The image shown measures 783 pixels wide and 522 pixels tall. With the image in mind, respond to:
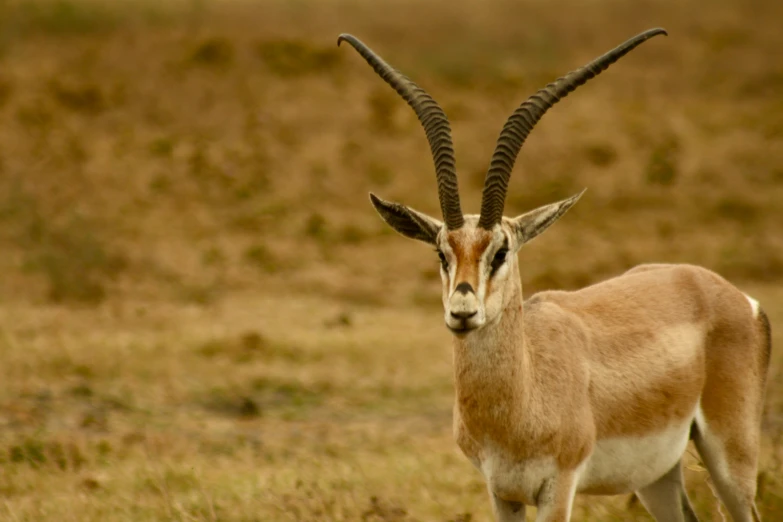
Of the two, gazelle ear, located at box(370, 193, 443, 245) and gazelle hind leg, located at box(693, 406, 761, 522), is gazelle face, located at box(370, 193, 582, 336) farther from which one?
gazelle hind leg, located at box(693, 406, 761, 522)

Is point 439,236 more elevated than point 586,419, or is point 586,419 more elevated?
point 439,236

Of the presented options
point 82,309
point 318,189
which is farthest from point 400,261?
point 82,309

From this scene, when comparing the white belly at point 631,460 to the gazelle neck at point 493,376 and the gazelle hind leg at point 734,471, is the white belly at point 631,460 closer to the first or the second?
Result: the gazelle hind leg at point 734,471

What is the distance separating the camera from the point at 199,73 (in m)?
28.8

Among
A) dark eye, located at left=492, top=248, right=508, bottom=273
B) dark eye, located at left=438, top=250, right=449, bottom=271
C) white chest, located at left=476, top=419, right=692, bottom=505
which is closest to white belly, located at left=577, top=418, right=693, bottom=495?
white chest, located at left=476, top=419, right=692, bottom=505

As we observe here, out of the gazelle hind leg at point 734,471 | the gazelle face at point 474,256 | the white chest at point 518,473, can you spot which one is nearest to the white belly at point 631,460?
the gazelle hind leg at point 734,471

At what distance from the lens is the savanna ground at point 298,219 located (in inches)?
392

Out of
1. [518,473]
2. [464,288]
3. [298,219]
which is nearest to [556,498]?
[518,473]

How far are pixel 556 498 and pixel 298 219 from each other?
60.9 ft

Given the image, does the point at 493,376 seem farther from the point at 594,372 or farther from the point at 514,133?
Result: the point at 514,133

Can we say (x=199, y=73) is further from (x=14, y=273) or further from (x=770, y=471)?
(x=770, y=471)

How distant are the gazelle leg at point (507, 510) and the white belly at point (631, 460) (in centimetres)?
36

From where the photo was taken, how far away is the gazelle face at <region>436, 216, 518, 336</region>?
18.4ft

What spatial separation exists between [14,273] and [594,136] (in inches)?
605
